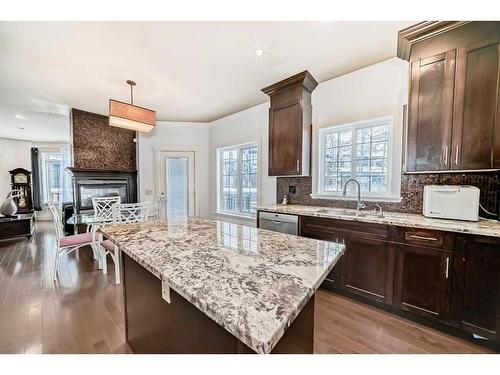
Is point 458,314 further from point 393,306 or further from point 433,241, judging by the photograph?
point 433,241

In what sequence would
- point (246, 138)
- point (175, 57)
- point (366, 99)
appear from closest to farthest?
point (175, 57) → point (366, 99) → point (246, 138)

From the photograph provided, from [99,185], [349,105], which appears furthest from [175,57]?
[99,185]

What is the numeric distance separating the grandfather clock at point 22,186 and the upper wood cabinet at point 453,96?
372 inches

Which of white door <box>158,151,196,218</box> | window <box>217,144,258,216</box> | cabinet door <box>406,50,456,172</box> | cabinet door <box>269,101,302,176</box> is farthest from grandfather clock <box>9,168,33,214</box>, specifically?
cabinet door <box>406,50,456,172</box>

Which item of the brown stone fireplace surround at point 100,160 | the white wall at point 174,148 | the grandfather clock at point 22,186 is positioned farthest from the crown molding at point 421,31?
the grandfather clock at point 22,186

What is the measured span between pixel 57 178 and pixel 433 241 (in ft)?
31.1

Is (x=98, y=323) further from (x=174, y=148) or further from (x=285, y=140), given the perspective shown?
(x=174, y=148)

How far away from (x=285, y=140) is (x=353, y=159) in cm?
92

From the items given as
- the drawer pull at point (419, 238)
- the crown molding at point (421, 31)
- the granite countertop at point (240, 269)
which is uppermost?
the crown molding at point (421, 31)

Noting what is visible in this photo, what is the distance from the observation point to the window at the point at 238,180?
3980mm

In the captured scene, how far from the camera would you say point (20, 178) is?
6441mm

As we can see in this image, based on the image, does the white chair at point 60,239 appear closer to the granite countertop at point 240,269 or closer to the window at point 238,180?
the granite countertop at point 240,269

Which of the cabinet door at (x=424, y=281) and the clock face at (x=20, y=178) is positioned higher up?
the clock face at (x=20, y=178)
